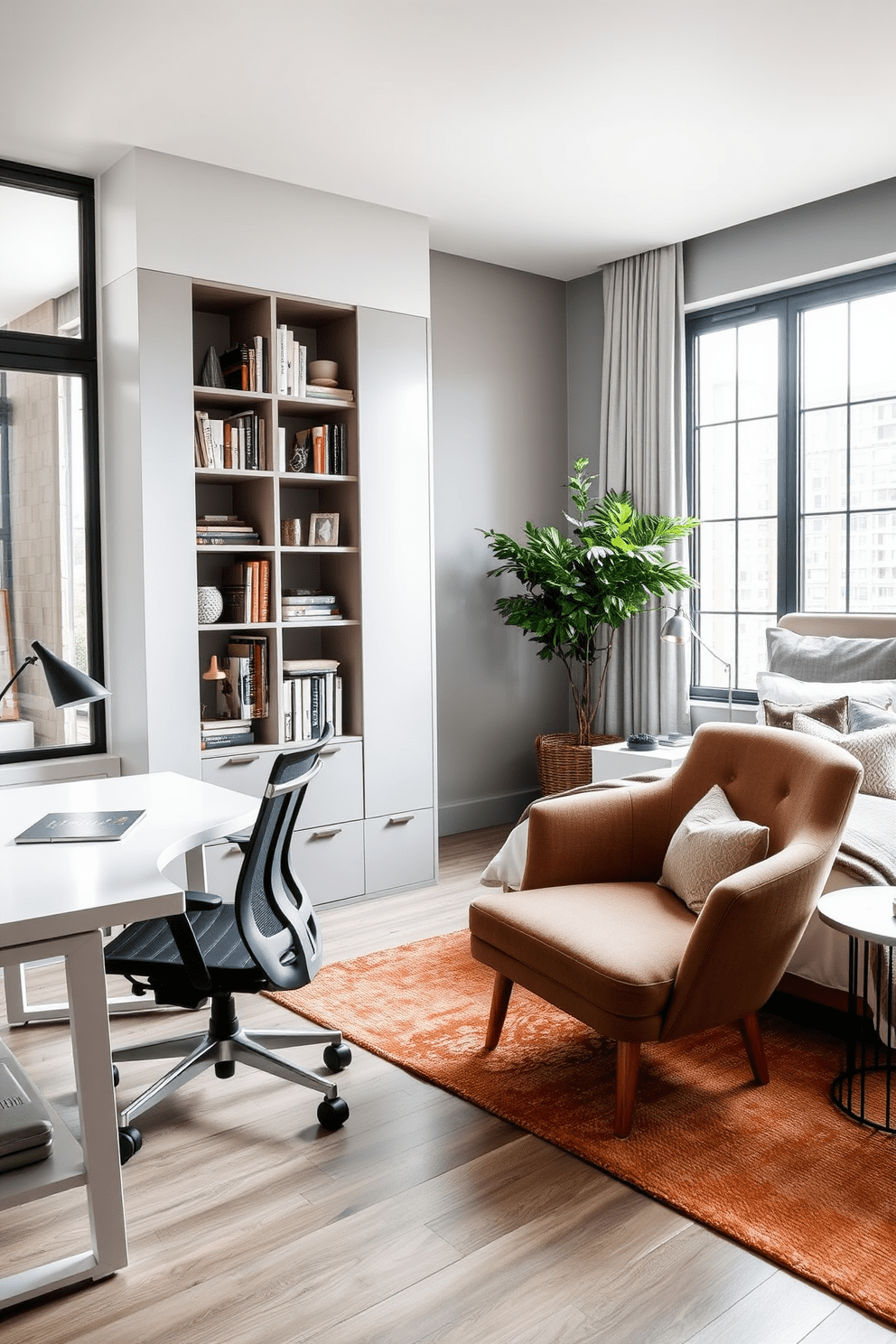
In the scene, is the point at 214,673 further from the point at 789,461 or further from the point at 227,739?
the point at 789,461

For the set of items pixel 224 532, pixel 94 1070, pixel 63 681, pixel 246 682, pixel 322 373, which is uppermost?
pixel 322 373

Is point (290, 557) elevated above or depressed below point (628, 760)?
above

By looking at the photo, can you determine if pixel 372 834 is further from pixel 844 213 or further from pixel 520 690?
pixel 844 213

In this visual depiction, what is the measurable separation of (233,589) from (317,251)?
1.31 meters

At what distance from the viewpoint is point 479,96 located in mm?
3283

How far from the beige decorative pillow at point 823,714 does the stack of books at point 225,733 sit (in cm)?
187

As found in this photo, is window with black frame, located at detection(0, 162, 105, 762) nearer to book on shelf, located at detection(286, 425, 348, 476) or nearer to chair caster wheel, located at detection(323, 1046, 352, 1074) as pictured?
book on shelf, located at detection(286, 425, 348, 476)

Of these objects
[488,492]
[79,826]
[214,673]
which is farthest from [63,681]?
[488,492]

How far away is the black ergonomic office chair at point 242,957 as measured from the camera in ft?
7.43

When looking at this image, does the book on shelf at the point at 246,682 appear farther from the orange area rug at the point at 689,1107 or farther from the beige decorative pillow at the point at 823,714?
the beige decorative pillow at the point at 823,714

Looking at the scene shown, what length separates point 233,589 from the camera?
3990 mm

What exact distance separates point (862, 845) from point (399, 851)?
2.00 m

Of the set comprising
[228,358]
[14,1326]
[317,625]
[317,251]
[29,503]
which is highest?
[317,251]

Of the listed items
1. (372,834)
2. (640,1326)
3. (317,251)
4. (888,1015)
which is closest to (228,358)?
(317,251)
